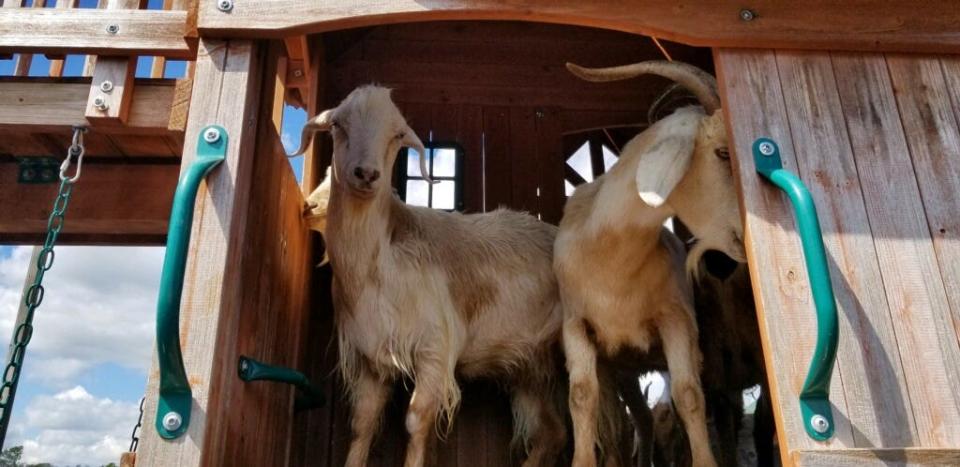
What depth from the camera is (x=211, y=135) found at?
2422 mm

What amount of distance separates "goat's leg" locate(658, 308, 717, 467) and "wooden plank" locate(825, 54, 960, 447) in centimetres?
98

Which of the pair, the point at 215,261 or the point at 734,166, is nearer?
the point at 215,261

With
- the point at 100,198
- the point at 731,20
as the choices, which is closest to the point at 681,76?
the point at 731,20

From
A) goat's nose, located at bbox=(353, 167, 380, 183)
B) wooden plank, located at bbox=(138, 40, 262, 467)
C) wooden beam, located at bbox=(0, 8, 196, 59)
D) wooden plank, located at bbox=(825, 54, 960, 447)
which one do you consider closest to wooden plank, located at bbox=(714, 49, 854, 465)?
wooden plank, located at bbox=(825, 54, 960, 447)

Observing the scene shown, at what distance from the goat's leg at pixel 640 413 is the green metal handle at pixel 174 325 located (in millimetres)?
2573

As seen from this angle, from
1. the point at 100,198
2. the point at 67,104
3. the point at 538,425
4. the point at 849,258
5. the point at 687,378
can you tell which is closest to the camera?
the point at 849,258

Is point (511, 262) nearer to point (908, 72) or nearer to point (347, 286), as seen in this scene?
point (347, 286)

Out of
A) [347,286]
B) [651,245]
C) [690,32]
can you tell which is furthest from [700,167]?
[347,286]

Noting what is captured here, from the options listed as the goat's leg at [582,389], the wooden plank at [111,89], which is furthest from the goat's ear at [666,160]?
the wooden plank at [111,89]

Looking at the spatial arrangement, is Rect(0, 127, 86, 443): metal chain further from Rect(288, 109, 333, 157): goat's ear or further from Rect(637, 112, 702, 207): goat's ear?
Rect(637, 112, 702, 207): goat's ear

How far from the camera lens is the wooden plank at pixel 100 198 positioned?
3.99 m

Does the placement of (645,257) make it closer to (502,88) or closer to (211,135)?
A: (211,135)

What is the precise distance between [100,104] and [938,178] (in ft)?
9.43

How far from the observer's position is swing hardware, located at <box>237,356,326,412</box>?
8.25 feet
